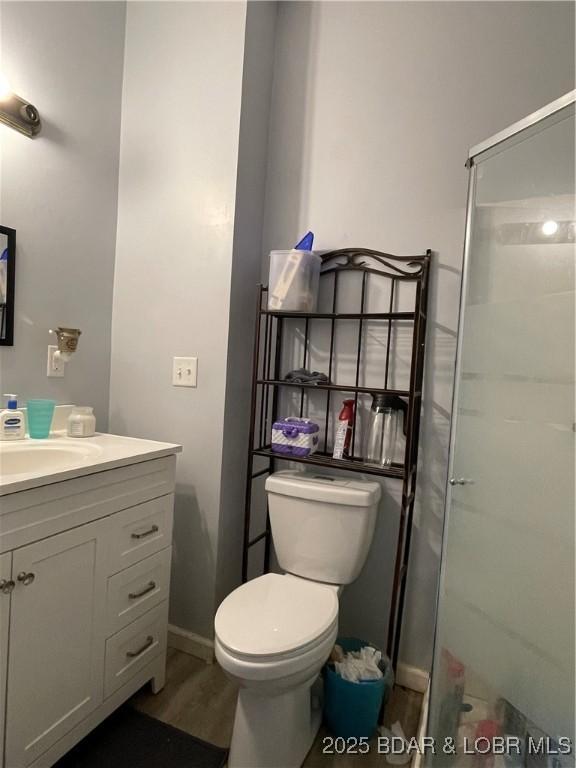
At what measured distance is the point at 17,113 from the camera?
1.34m

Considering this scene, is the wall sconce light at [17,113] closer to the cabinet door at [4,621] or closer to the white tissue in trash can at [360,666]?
the cabinet door at [4,621]

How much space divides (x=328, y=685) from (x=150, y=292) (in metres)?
1.56

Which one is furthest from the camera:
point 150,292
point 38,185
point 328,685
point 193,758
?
point 150,292

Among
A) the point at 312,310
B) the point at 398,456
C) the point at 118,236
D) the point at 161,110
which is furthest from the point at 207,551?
the point at 161,110

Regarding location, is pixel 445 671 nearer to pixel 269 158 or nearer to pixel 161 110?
pixel 269 158

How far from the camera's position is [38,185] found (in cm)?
146

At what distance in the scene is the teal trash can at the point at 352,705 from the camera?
1.25 metres

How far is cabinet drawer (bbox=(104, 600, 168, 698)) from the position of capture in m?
1.20

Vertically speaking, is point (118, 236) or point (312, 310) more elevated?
point (118, 236)

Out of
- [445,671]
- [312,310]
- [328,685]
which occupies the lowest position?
[328,685]

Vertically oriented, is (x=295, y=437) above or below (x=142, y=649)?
above

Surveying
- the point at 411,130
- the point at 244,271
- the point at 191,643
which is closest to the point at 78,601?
the point at 191,643

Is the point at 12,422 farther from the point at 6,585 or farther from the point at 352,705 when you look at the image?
the point at 352,705

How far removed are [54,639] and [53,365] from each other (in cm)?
92
